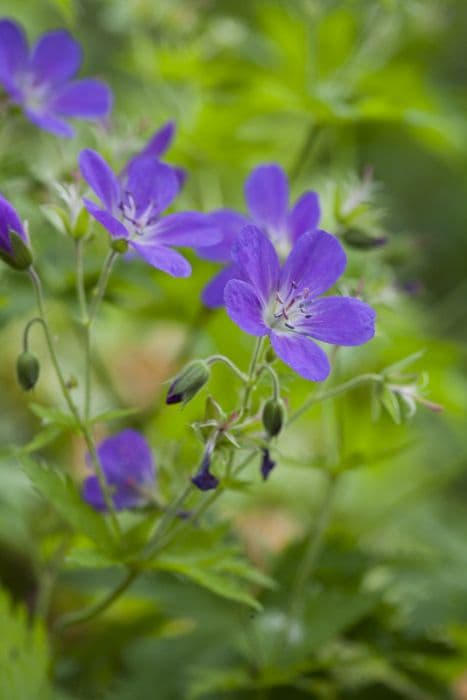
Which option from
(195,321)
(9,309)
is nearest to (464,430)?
(195,321)

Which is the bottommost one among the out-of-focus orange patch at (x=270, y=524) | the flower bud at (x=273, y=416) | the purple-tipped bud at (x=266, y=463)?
the out-of-focus orange patch at (x=270, y=524)

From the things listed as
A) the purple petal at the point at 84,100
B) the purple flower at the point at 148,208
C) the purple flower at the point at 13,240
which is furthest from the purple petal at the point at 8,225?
the purple petal at the point at 84,100

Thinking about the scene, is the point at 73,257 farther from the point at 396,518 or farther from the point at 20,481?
the point at 396,518

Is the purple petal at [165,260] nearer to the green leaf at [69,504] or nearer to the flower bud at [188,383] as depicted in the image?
the flower bud at [188,383]

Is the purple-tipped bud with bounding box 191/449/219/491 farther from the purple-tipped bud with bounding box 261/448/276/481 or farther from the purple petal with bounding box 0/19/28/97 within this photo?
the purple petal with bounding box 0/19/28/97

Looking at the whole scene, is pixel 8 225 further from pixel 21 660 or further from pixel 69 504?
pixel 21 660

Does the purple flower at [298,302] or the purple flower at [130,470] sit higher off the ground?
the purple flower at [298,302]

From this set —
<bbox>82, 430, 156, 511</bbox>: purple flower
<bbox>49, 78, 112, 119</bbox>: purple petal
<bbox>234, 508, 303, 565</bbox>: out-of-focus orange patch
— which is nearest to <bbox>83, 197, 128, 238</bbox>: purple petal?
<bbox>82, 430, 156, 511</bbox>: purple flower
